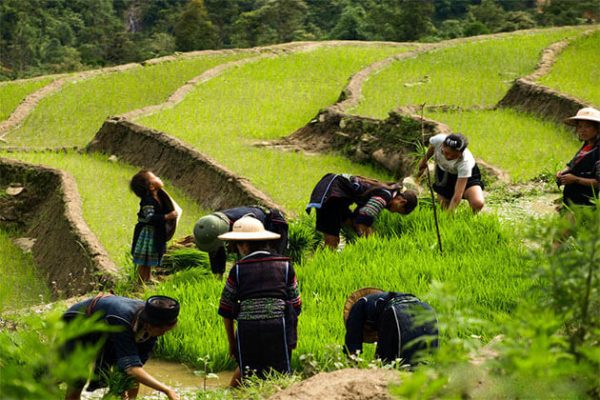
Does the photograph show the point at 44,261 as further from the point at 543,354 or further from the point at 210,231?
the point at 543,354

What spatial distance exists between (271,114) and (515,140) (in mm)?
5681

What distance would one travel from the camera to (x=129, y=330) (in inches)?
207

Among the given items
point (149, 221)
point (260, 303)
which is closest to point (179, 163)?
point (149, 221)

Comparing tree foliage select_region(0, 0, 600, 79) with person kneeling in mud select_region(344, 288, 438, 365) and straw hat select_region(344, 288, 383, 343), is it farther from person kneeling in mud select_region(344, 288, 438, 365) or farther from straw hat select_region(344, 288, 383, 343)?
person kneeling in mud select_region(344, 288, 438, 365)

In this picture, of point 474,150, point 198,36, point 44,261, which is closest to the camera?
point 44,261

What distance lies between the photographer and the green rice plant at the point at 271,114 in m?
14.4

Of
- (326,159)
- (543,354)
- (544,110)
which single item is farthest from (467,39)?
(543,354)

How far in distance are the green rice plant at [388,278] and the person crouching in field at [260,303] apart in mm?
491

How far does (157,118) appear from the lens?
17.6 metres

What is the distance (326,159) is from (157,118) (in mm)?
3666

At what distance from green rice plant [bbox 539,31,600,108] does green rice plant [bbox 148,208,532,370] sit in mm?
7257

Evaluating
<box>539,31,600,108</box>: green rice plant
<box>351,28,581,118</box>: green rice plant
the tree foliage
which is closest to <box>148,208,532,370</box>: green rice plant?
<box>539,31,600,108</box>: green rice plant

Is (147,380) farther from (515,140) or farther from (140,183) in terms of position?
(515,140)

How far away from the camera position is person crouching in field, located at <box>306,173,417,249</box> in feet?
27.6
